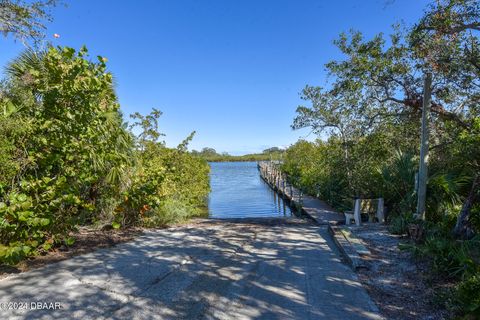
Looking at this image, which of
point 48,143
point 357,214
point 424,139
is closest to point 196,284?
point 48,143

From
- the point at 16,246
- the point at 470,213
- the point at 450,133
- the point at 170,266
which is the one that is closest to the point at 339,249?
the point at 470,213

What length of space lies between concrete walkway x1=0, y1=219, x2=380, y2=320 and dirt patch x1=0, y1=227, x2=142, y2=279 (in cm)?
22

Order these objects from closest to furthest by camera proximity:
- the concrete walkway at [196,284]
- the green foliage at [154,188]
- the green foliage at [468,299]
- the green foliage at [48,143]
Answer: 1. the green foliage at [468,299]
2. the concrete walkway at [196,284]
3. the green foliage at [48,143]
4. the green foliage at [154,188]

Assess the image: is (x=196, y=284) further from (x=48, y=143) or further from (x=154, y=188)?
(x=154, y=188)

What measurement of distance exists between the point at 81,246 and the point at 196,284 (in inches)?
102

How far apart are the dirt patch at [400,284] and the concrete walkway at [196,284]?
0.19 meters

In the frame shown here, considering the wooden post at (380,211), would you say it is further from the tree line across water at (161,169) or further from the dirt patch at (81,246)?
the dirt patch at (81,246)

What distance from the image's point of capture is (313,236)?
6.54m

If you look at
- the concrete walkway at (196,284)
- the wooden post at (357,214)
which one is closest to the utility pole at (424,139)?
the concrete walkway at (196,284)

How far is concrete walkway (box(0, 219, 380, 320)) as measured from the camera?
3.06 metres

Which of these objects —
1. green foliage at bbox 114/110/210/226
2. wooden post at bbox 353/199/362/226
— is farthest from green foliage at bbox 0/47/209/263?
wooden post at bbox 353/199/362/226

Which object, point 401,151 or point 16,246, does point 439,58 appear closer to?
point 401,151

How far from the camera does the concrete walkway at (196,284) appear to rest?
10.0 feet

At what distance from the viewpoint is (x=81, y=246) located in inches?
208
